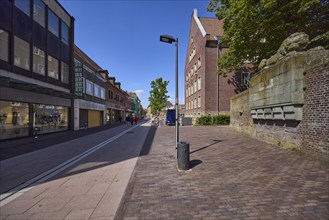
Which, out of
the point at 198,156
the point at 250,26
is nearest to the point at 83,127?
the point at 198,156

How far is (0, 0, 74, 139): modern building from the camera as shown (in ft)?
36.4

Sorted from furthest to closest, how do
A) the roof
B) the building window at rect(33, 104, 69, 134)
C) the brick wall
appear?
the roof, the building window at rect(33, 104, 69, 134), the brick wall

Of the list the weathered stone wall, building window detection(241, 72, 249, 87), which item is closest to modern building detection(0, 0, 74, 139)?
the weathered stone wall

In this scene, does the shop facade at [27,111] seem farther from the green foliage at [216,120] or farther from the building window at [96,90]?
the green foliage at [216,120]

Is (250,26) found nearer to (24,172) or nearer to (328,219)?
(328,219)

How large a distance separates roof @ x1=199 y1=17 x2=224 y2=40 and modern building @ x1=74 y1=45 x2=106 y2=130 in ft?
62.6

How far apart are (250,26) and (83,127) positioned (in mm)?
20802

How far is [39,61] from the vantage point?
46.9 feet

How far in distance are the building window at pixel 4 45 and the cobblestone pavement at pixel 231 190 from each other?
1173 cm

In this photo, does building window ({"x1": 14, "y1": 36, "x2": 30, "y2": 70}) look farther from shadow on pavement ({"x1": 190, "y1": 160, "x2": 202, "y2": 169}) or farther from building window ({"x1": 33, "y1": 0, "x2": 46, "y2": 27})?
shadow on pavement ({"x1": 190, "y1": 160, "x2": 202, "y2": 169})

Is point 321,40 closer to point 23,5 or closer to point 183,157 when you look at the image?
→ point 183,157

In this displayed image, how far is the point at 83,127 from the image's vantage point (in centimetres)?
2214

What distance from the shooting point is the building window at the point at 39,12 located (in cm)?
1393

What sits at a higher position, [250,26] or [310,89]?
[250,26]
